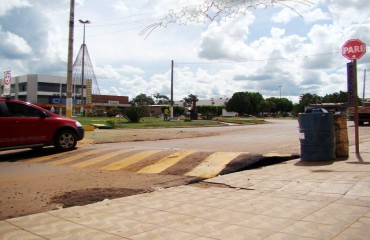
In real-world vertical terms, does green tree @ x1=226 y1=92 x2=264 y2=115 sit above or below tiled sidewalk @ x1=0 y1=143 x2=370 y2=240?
above

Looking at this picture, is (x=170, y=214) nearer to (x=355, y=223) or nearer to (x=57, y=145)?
(x=355, y=223)

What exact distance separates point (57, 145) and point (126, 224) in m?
8.21

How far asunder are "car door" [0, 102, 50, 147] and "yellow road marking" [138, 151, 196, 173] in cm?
427

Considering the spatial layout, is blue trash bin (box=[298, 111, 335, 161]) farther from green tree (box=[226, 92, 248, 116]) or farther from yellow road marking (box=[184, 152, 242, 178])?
green tree (box=[226, 92, 248, 116])

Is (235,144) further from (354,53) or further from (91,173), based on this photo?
(91,173)

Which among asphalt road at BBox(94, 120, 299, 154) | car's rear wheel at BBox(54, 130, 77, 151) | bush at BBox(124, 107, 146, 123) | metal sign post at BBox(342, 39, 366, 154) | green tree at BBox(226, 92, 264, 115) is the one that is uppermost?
green tree at BBox(226, 92, 264, 115)

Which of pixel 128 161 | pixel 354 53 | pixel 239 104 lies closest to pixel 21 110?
pixel 128 161

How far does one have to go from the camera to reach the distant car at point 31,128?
11219 millimetres

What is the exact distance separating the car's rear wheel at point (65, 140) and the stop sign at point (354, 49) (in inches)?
332

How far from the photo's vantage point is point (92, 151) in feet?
39.0

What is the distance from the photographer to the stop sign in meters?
9.81

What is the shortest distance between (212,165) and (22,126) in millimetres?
6019

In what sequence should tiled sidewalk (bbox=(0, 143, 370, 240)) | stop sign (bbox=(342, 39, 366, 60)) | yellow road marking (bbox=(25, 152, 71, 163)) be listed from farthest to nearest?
yellow road marking (bbox=(25, 152, 71, 163))
stop sign (bbox=(342, 39, 366, 60))
tiled sidewalk (bbox=(0, 143, 370, 240))

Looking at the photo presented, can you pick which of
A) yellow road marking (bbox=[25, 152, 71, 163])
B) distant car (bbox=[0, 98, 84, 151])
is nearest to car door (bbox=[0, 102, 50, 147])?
distant car (bbox=[0, 98, 84, 151])
